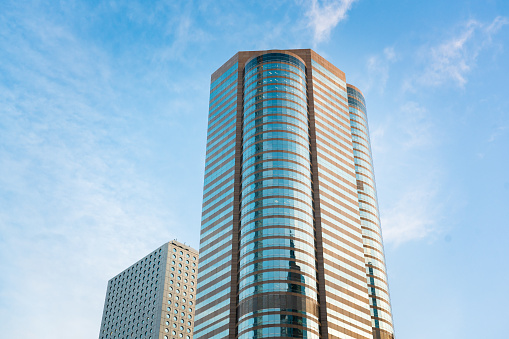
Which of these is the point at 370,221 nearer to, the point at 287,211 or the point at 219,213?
the point at 287,211

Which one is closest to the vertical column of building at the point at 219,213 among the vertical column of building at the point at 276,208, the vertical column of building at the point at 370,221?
the vertical column of building at the point at 276,208

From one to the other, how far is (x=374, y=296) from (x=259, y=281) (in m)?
46.9

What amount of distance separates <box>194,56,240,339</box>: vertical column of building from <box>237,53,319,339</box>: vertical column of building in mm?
5656

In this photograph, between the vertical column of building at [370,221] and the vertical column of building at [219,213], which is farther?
the vertical column of building at [370,221]

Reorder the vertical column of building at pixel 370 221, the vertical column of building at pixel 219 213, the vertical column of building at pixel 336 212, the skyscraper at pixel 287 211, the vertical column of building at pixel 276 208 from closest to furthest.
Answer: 1. the vertical column of building at pixel 276 208
2. the skyscraper at pixel 287 211
3. the vertical column of building at pixel 336 212
4. the vertical column of building at pixel 219 213
5. the vertical column of building at pixel 370 221

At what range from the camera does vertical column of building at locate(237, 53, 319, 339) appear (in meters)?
124

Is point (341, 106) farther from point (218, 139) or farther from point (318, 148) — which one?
point (218, 139)

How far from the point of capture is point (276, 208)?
446 feet

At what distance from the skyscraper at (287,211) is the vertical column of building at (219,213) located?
347 millimetres

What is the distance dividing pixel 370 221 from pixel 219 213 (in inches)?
1954

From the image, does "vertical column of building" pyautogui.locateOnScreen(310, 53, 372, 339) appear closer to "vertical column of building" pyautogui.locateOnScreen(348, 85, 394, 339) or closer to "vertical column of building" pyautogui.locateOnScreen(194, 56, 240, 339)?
"vertical column of building" pyautogui.locateOnScreen(348, 85, 394, 339)

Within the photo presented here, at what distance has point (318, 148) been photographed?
157m

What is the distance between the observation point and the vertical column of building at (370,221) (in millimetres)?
156750

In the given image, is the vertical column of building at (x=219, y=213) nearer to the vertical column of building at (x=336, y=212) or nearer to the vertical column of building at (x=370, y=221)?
the vertical column of building at (x=336, y=212)
